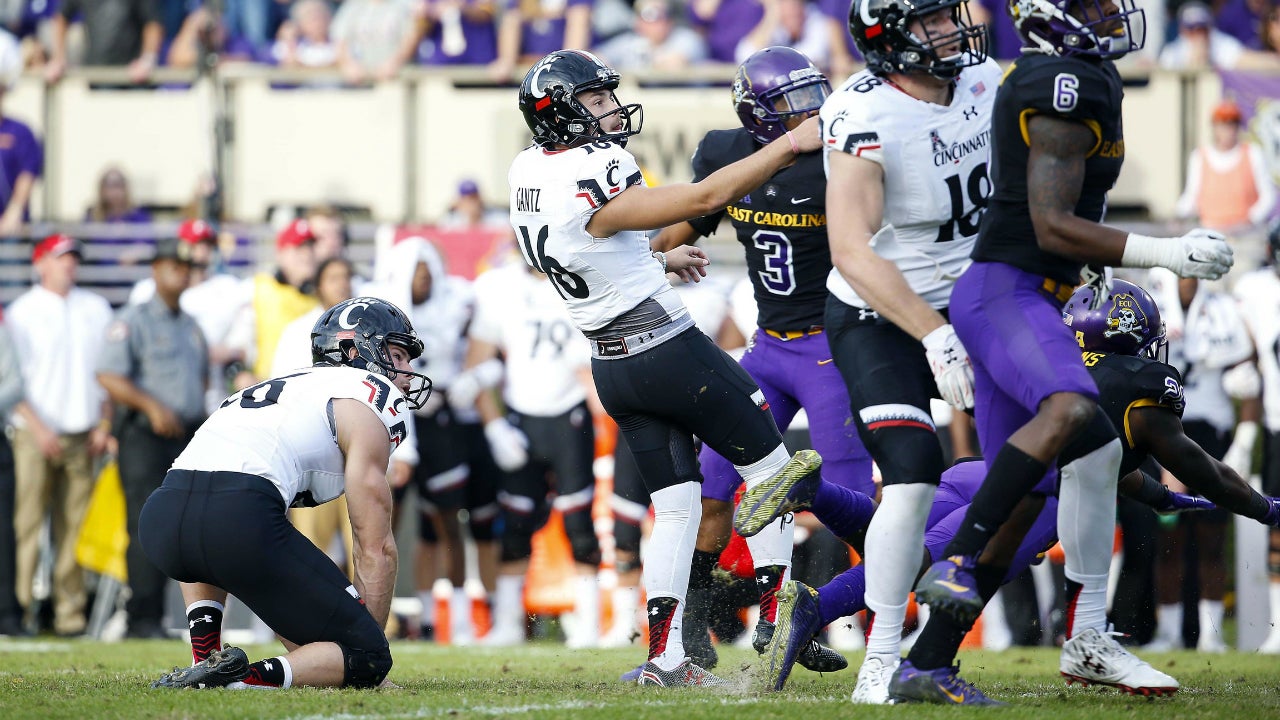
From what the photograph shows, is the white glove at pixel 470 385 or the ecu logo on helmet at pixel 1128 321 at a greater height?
the ecu logo on helmet at pixel 1128 321

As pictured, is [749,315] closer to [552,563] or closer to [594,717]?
[552,563]

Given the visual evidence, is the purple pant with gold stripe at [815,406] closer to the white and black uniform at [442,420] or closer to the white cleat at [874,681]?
the white cleat at [874,681]

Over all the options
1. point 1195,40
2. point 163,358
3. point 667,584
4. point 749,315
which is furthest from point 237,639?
point 1195,40

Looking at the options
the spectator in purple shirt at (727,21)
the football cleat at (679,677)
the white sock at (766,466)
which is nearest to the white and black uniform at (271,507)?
the football cleat at (679,677)

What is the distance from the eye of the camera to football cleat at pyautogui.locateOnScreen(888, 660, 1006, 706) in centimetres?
489

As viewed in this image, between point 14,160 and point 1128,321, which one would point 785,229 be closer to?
point 1128,321

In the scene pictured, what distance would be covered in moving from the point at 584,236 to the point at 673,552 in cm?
118

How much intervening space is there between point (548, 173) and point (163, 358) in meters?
5.24

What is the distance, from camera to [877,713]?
15.5 ft

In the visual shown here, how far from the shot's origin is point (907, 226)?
5352 mm

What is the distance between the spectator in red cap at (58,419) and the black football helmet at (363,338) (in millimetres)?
4826

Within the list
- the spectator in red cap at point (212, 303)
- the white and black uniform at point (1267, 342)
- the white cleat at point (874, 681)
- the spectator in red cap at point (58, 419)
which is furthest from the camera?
the spectator in red cap at point (212, 303)

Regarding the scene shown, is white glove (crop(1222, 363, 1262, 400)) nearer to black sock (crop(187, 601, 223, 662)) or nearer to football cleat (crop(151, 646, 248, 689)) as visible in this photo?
black sock (crop(187, 601, 223, 662))

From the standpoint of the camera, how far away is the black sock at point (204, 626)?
5.81 metres
